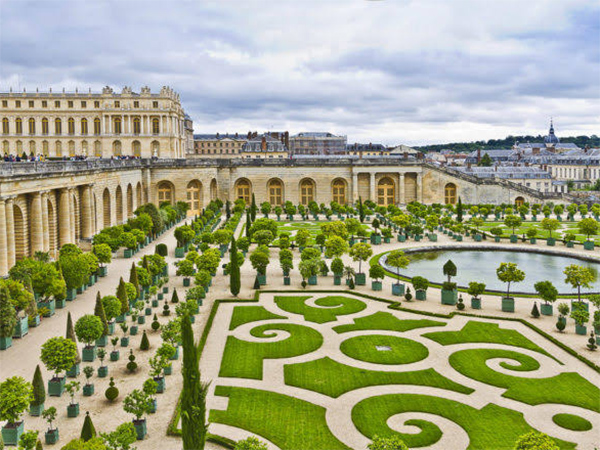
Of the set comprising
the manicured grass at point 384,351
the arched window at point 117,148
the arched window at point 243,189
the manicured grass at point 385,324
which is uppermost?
the arched window at point 117,148

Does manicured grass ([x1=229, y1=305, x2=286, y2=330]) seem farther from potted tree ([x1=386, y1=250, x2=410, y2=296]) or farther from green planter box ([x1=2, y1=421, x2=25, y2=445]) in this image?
green planter box ([x1=2, y1=421, x2=25, y2=445])

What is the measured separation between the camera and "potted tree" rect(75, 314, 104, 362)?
20141mm

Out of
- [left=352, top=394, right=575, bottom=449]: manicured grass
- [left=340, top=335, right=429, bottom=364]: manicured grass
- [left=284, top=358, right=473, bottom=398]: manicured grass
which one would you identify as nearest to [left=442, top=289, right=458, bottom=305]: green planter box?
[left=340, top=335, right=429, bottom=364]: manicured grass

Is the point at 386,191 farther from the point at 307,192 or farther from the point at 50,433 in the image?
the point at 50,433

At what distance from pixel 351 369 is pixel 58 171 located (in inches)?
1020

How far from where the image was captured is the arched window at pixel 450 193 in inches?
2884

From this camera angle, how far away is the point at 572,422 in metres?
16.0

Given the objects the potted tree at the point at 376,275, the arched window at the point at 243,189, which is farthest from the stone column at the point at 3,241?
the arched window at the point at 243,189

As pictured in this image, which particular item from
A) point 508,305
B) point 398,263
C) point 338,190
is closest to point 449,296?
point 508,305

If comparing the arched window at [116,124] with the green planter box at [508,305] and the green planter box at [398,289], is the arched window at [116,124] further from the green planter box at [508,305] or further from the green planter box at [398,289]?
the green planter box at [508,305]

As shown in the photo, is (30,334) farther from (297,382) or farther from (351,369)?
(351,369)

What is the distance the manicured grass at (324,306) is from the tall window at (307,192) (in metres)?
44.5

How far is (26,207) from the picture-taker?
112ft

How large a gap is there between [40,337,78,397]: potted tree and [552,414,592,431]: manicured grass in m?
14.5
